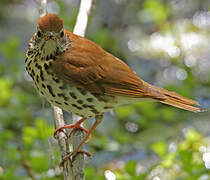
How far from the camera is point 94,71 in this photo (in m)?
3.59

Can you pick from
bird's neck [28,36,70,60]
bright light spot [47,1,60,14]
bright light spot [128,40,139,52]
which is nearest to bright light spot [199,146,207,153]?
bird's neck [28,36,70,60]

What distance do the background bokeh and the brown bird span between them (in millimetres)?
420

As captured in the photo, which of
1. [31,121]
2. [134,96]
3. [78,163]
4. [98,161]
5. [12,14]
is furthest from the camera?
[12,14]

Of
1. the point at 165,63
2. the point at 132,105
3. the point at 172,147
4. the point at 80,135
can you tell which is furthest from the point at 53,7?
the point at 80,135

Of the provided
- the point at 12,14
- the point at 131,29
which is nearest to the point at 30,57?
the point at 131,29

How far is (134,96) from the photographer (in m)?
3.67

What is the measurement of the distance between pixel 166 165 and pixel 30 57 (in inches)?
60.0

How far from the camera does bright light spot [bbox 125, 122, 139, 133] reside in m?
5.30

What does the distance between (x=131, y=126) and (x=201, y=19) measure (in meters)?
2.29

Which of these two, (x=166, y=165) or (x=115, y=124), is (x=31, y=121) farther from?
(x=166, y=165)

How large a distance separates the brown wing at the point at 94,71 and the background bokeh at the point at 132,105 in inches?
19.9

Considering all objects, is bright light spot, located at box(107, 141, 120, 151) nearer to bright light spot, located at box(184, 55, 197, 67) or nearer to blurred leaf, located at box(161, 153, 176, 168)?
blurred leaf, located at box(161, 153, 176, 168)

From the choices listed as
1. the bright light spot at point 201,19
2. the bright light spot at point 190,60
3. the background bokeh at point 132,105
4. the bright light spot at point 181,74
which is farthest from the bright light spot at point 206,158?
the bright light spot at point 201,19

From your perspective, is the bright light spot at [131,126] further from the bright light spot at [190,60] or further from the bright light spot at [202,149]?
the bright light spot at [190,60]
